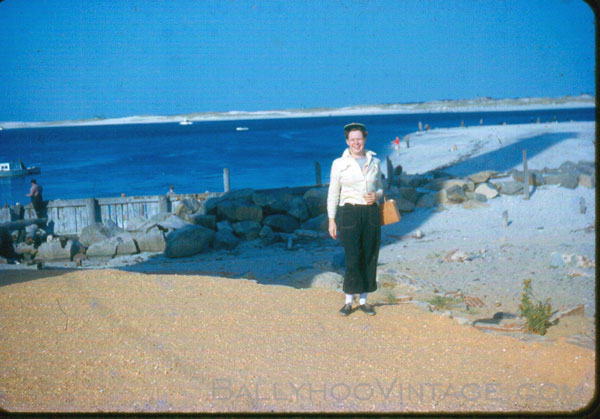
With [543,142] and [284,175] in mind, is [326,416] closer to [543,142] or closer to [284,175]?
[543,142]

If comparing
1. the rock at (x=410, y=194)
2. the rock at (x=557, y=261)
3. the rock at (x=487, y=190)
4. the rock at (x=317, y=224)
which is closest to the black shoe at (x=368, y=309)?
the rock at (x=557, y=261)

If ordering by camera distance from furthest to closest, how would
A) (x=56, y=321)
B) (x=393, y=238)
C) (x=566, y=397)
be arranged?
(x=393, y=238), (x=56, y=321), (x=566, y=397)

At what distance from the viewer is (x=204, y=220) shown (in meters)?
14.4

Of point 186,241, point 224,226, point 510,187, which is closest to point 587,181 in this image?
point 510,187

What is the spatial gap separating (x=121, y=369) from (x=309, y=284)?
4.04m

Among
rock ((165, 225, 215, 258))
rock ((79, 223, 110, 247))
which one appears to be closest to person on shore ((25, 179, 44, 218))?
rock ((79, 223, 110, 247))

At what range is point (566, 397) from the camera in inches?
147

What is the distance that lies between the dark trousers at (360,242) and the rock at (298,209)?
31.6 feet

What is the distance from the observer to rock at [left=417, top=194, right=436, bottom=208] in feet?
53.8

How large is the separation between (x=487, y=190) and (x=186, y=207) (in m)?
9.70

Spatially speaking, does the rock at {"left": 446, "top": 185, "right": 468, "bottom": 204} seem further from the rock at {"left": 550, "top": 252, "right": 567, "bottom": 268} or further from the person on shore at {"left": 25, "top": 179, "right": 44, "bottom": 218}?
the person on shore at {"left": 25, "top": 179, "right": 44, "bottom": 218}

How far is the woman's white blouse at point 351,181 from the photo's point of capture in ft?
16.8

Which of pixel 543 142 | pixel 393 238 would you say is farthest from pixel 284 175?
pixel 393 238

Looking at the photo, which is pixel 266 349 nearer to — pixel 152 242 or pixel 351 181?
pixel 351 181
